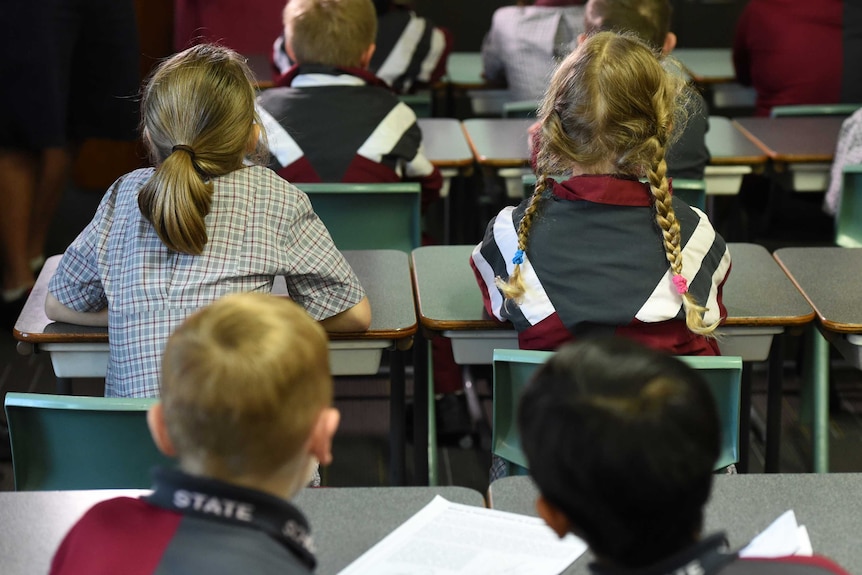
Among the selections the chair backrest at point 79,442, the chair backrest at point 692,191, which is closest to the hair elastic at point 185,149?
the chair backrest at point 79,442

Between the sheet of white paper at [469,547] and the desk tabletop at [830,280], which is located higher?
the sheet of white paper at [469,547]

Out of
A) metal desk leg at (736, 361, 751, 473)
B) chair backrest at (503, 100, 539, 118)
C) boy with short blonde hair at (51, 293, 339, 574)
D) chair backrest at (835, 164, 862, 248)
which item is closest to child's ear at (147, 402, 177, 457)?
boy with short blonde hair at (51, 293, 339, 574)

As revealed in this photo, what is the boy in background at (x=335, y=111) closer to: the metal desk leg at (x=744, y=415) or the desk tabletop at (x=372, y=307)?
the desk tabletop at (x=372, y=307)

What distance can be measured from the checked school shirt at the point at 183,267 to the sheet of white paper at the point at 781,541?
37.5 inches

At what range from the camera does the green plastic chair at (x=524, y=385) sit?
1764 millimetres

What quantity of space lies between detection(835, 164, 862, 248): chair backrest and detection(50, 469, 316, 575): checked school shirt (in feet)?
7.45

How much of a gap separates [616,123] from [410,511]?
2.73ft

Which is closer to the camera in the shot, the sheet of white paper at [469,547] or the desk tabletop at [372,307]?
the sheet of white paper at [469,547]

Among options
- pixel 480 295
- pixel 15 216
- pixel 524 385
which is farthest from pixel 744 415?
pixel 15 216

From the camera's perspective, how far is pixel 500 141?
350 centimetres

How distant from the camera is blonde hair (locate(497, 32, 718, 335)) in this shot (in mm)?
1972

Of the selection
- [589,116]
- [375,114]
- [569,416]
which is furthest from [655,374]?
[375,114]

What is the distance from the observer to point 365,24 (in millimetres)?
3084

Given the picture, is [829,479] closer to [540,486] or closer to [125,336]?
[540,486]
